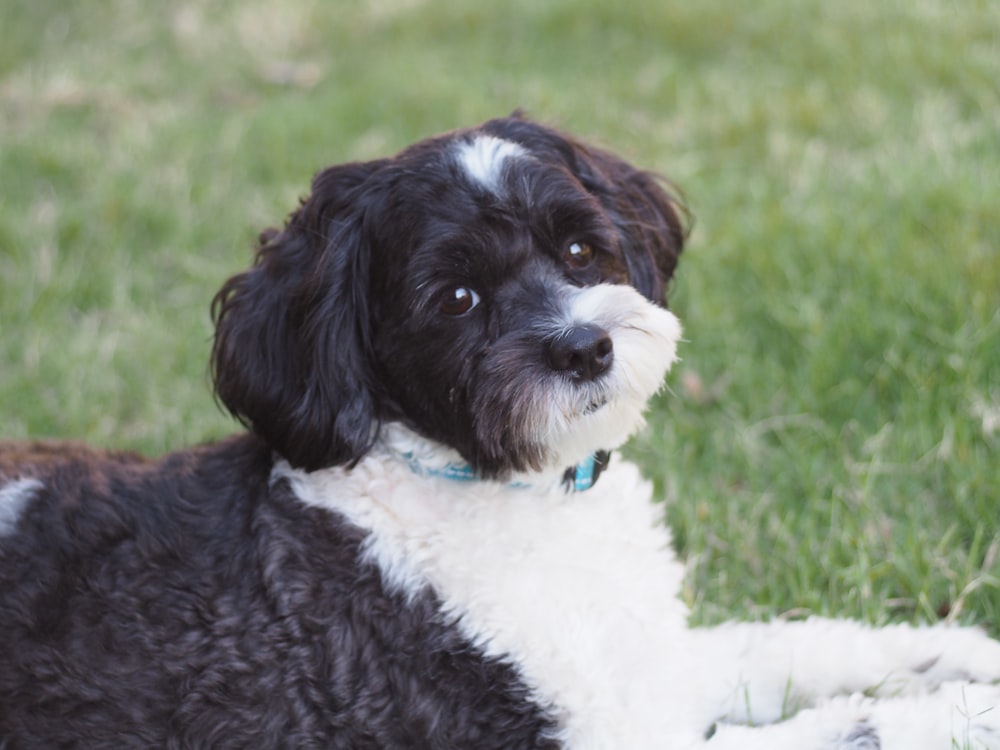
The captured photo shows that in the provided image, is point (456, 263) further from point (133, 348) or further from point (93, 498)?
point (133, 348)

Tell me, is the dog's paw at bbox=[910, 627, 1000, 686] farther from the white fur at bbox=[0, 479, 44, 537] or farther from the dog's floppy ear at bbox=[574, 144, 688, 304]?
the white fur at bbox=[0, 479, 44, 537]

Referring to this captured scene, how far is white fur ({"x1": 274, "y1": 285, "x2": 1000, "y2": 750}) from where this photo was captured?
2.96 meters

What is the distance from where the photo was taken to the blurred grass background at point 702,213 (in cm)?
405

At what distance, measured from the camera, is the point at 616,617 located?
10.2 ft

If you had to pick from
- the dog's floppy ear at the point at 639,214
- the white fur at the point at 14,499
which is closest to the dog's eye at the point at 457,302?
the dog's floppy ear at the point at 639,214

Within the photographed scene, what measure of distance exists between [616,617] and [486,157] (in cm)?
123

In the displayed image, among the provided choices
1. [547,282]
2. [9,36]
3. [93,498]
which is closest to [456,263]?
[547,282]

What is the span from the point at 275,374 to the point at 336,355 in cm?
18

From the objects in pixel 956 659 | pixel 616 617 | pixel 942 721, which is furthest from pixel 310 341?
pixel 956 659

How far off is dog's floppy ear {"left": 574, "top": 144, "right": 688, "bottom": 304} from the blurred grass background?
93cm

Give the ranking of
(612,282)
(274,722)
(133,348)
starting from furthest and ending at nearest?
(133,348) → (612,282) → (274,722)

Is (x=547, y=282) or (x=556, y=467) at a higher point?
(x=547, y=282)

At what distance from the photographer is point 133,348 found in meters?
5.58

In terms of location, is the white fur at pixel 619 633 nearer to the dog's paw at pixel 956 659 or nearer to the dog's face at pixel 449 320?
the dog's paw at pixel 956 659
